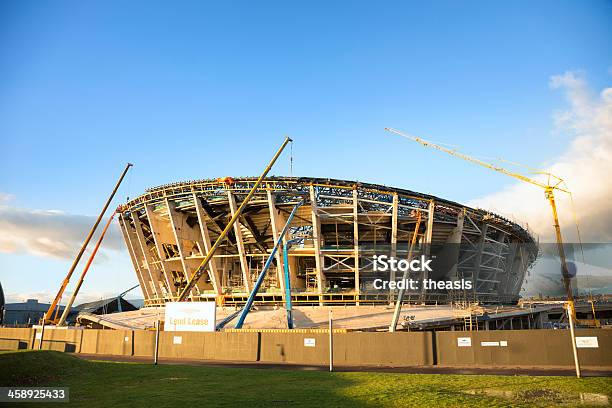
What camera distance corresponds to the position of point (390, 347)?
2403 centimetres

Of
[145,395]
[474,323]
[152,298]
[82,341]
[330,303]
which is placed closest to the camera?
[145,395]

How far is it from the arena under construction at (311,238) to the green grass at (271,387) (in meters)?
29.5

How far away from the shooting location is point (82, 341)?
3525 cm

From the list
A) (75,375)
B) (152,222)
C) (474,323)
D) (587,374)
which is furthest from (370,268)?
(75,375)

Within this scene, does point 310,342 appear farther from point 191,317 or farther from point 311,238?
point 311,238

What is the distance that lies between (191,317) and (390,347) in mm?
13399

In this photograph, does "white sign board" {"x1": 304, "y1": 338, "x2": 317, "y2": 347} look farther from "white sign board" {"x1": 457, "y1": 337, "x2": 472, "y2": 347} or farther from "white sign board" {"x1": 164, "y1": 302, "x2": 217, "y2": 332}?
"white sign board" {"x1": 457, "y1": 337, "x2": 472, "y2": 347}

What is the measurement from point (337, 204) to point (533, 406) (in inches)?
1666

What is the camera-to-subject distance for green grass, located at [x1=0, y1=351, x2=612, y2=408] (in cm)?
1219

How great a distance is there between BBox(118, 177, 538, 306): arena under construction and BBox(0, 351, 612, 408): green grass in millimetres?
29461

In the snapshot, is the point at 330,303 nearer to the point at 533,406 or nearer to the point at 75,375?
the point at 75,375

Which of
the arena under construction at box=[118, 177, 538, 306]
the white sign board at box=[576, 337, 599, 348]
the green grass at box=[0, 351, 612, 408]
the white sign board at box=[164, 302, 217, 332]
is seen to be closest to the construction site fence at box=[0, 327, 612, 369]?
the white sign board at box=[576, 337, 599, 348]

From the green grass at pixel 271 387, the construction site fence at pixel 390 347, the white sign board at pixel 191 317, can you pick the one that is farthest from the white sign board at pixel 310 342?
the white sign board at pixel 191 317

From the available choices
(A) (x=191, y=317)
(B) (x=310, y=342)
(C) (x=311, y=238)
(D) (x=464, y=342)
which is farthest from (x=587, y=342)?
(C) (x=311, y=238)
